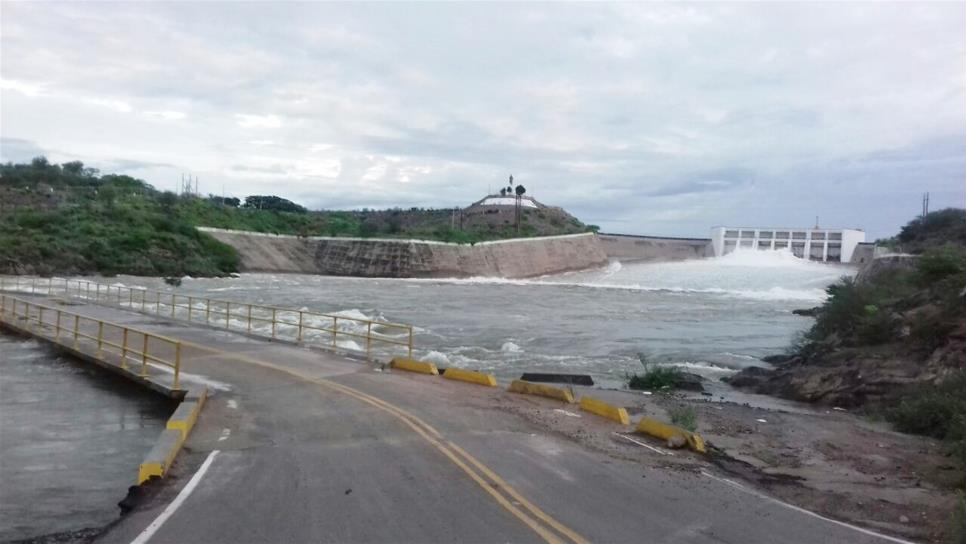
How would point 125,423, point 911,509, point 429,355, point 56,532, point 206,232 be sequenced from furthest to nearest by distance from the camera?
point 206,232 → point 429,355 → point 125,423 → point 911,509 → point 56,532

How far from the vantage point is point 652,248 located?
437 ft

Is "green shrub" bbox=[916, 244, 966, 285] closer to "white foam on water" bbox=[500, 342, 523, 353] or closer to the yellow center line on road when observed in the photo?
"white foam on water" bbox=[500, 342, 523, 353]

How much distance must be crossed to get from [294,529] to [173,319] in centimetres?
2492

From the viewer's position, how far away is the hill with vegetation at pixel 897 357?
15.2 metres

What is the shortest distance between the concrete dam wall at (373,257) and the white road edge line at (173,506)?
8452 centimetres

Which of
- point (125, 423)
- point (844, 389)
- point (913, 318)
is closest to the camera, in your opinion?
point (125, 423)

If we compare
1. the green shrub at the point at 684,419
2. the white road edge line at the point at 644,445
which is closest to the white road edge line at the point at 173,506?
the white road edge line at the point at 644,445

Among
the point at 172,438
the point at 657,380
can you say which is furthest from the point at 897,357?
the point at 172,438

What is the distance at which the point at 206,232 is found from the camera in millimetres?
93688

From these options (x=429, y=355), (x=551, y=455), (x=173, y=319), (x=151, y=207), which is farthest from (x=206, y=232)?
(x=551, y=455)

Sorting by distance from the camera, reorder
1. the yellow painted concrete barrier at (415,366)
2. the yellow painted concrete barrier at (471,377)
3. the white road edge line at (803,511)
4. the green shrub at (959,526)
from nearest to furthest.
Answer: the green shrub at (959,526) → the white road edge line at (803,511) → the yellow painted concrete barrier at (471,377) → the yellow painted concrete barrier at (415,366)

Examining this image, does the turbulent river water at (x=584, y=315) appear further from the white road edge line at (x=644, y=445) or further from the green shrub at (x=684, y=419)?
the white road edge line at (x=644, y=445)

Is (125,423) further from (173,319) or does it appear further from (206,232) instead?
(206,232)

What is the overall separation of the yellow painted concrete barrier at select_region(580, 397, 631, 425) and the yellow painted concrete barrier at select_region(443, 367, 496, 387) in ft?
11.0
